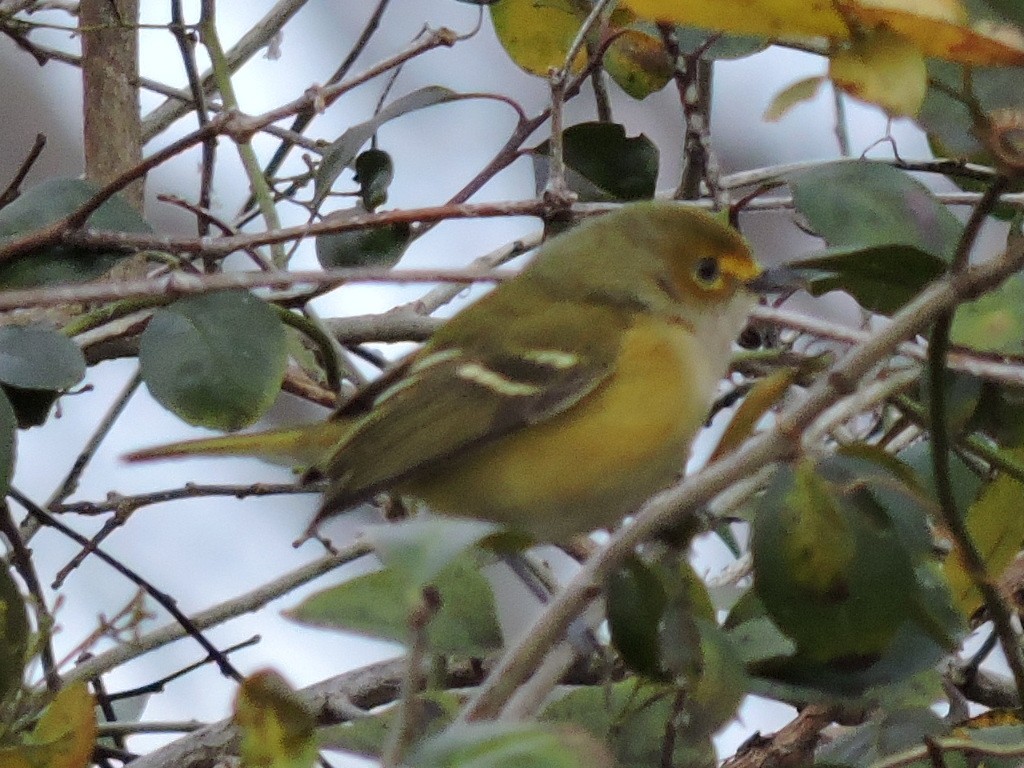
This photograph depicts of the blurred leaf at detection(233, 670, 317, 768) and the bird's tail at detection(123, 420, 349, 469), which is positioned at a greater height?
→ the blurred leaf at detection(233, 670, 317, 768)

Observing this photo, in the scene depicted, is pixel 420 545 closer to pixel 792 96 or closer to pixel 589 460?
pixel 792 96

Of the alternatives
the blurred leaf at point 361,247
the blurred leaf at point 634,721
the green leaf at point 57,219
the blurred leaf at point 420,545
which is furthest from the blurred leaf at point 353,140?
the blurred leaf at point 420,545

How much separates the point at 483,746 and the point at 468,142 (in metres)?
2.32

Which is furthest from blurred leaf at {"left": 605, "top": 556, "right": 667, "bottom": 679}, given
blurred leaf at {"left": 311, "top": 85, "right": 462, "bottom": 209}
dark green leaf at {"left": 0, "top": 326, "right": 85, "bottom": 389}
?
blurred leaf at {"left": 311, "top": 85, "right": 462, "bottom": 209}

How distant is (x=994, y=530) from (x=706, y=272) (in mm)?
443

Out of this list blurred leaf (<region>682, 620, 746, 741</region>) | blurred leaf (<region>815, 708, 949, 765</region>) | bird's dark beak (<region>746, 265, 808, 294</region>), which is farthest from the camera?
bird's dark beak (<region>746, 265, 808, 294</region>)

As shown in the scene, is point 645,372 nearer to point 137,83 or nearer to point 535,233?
point 535,233

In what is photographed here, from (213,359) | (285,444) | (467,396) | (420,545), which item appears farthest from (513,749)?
(285,444)

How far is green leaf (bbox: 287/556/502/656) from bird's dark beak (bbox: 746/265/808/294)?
0.39 m

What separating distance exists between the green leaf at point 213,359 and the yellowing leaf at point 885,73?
51cm

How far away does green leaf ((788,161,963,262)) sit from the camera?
74 cm

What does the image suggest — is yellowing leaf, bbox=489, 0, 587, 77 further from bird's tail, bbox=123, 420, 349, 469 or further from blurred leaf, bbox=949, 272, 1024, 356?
blurred leaf, bbox=949, 272, 1024, 356

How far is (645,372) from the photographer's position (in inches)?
42.9

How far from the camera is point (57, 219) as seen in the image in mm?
1005
